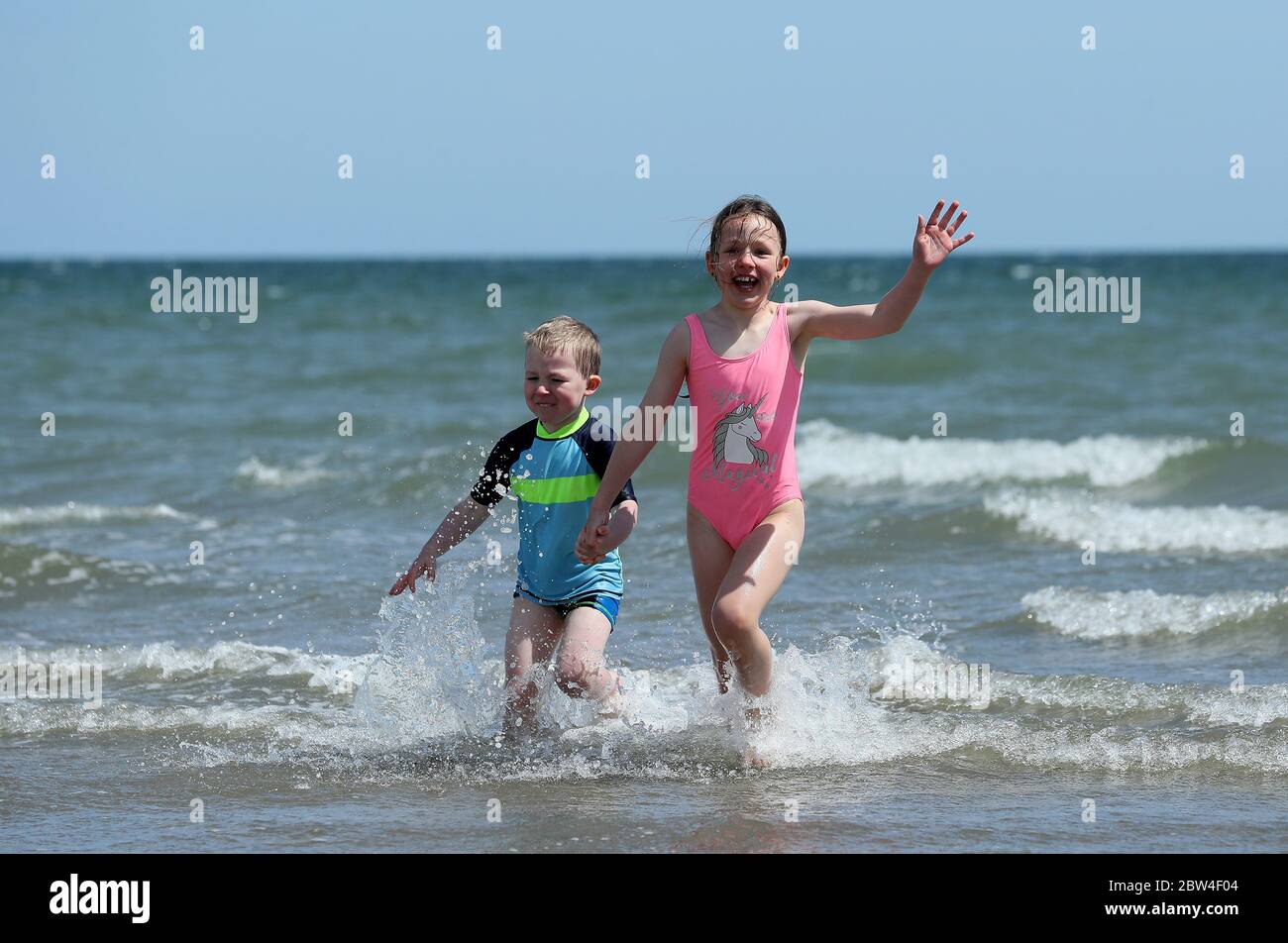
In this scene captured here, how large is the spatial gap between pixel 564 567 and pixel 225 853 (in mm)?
1478

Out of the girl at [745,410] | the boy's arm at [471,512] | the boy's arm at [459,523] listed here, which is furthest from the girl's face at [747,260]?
the boy's arm at [459,523]

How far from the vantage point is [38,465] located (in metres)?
12.6

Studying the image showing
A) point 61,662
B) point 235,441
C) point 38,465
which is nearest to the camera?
point 61,662

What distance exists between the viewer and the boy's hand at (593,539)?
4.71 metres

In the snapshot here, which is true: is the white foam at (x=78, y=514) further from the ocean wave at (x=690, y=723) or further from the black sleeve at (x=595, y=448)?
the black sleeve at (x=595, y=448)

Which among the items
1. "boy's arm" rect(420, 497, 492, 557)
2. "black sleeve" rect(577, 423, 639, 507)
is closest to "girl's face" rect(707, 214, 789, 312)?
"black sleeve" rect(577, 423, 639, 507)

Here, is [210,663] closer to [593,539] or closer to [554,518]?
[554,518]

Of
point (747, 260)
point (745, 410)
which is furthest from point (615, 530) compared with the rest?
point (747, 260)

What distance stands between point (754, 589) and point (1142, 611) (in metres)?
3.23

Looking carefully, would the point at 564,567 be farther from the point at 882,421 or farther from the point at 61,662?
Result: the point at 882,421

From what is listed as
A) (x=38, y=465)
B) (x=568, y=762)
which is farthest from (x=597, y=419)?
(x=38, y=465)

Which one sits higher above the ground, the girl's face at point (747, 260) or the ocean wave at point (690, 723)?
the girl's face at point (747, 260)

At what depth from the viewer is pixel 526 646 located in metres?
5.09
